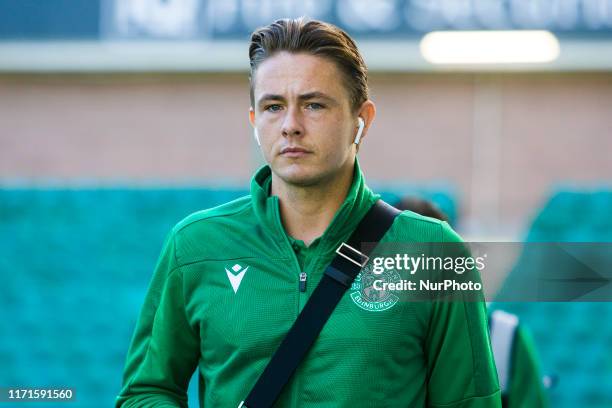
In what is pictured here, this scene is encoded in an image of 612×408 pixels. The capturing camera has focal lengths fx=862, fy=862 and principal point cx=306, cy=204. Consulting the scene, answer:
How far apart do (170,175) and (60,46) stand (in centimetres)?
226

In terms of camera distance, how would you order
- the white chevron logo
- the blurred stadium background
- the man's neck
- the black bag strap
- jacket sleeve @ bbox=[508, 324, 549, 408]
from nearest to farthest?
the black bag strap
the white chevron logo
the man's neck
jacket sleeve @ bbox=[508, 324, 549, 408]
the blurred stadium background

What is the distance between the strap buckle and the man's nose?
0.32m

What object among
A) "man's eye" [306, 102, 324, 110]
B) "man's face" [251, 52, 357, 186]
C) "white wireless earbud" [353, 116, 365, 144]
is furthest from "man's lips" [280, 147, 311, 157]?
"white wireless earbud" [353, 116, 365, 144]

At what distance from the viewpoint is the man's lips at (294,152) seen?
2.25 m

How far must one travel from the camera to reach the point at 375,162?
1188 centimetres

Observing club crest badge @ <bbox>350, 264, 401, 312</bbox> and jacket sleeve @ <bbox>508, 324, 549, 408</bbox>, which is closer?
club crest badge @ <bbox>350, 264, 401, 312</bbox>

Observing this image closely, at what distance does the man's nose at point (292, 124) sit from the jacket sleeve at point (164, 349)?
0.45 m

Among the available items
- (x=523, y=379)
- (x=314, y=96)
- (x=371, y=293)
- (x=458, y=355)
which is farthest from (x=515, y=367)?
(x=314, y=96)

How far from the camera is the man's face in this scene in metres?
2.27

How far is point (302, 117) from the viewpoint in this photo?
2.28 meters

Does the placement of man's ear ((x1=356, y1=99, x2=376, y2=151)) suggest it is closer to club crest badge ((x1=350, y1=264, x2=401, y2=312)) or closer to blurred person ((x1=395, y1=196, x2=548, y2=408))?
club crest badge ((x1=350, y1=264, x2=401, y2=312))

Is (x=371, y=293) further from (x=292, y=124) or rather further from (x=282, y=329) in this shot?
(x=292, y=124)

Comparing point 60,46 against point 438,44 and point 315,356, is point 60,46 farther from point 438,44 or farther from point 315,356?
point 315,356

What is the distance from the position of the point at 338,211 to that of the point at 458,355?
0.48 meters
